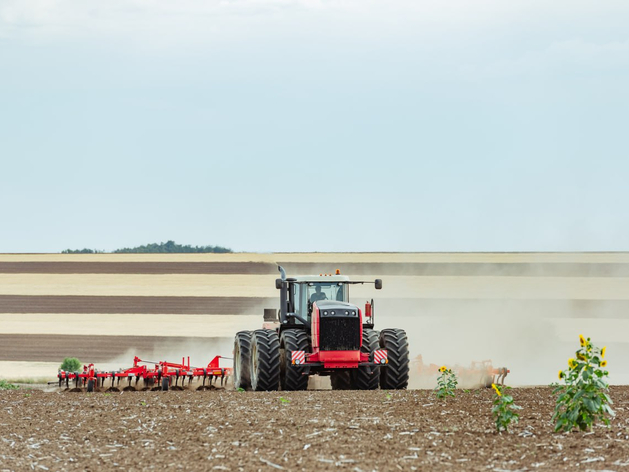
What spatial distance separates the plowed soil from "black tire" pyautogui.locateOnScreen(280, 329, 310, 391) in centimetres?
418

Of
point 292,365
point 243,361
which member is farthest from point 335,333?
point 243,361

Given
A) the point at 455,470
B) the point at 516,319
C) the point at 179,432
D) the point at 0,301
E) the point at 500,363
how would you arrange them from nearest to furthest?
the point at 455,470 < the point at 179,432 < the point at 500,363 < the point at 516,319 < the point at 0,301

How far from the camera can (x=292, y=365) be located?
19.8 meters

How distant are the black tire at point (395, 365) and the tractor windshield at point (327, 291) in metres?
1.52

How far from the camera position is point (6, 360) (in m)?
43.7

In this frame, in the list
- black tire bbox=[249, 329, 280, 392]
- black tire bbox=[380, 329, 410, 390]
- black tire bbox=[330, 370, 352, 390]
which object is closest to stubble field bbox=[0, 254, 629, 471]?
black tire bbox=[249, 329, 280, 392]

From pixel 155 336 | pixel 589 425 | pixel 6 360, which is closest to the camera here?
pixel 589 425

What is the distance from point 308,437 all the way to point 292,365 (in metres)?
8.86

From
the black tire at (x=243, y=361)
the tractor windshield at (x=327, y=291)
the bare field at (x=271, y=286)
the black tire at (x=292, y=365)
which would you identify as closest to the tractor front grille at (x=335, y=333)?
the black tire at (x=292, y=365)

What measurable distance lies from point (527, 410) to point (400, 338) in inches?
312

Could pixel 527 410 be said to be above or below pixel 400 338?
below

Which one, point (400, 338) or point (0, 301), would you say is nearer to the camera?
point (400, 338)

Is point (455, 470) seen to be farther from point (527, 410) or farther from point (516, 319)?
point (516, 319)

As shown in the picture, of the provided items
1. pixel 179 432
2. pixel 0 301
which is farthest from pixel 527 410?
pixel 0 301
